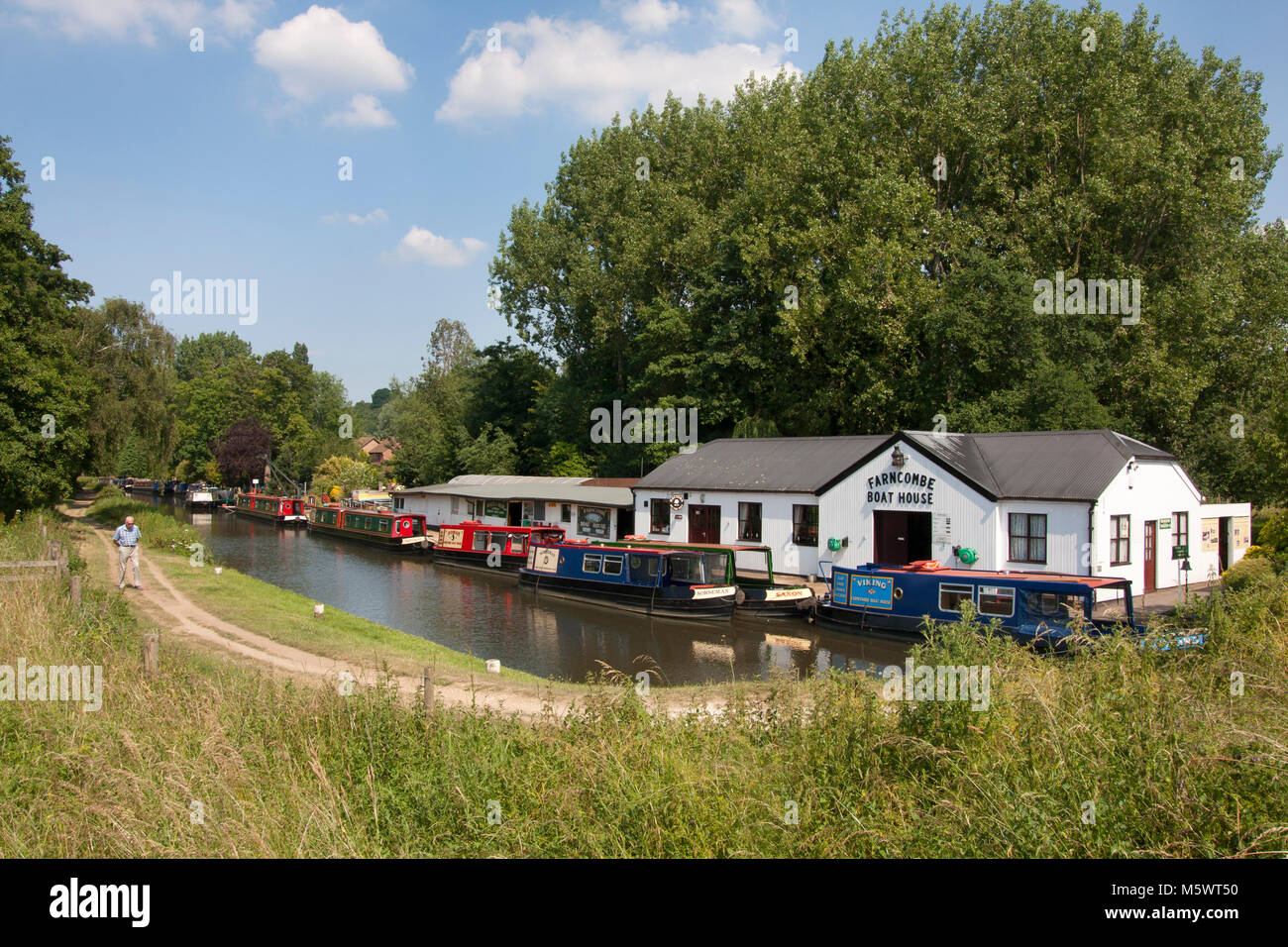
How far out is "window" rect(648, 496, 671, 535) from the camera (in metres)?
31.9

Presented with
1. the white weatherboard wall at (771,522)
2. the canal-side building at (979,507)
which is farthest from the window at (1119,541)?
the white weatherboard wall at (771,522)

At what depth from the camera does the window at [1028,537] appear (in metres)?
21.9

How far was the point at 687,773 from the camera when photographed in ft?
21.3

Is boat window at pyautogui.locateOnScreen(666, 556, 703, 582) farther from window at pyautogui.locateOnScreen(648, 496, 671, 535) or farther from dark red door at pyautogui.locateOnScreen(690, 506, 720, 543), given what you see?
window at pyautogui.locateOnScreen(648, 496, 671, 535)

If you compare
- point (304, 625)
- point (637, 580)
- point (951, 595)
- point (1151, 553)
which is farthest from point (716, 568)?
point (1151, 553)

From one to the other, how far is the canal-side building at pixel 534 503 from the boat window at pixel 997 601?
17.8 m

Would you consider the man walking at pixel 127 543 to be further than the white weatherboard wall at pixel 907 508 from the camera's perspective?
No

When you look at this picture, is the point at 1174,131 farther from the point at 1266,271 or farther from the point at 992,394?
the point at 992,394

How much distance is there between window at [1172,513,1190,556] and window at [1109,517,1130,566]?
10.7ft

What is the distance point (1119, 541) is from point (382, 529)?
114ft

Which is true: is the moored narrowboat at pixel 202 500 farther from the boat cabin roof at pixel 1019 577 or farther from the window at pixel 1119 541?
the window at pixel 1119 541

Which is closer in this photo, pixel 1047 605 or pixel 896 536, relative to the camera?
pixel 1047 605

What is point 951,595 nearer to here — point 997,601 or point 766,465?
point 997,601
